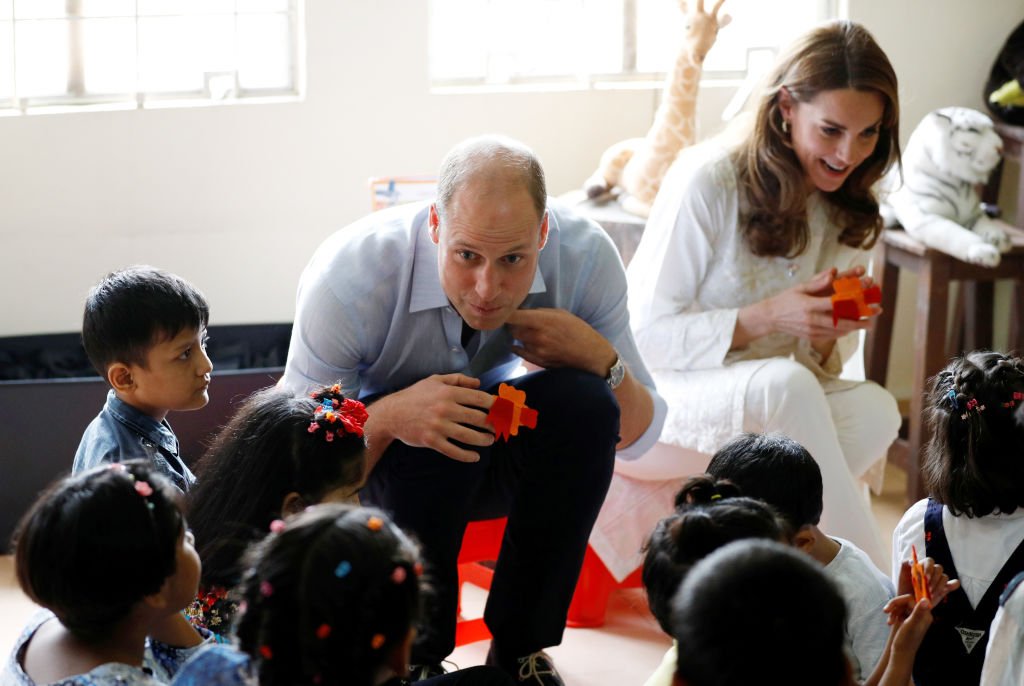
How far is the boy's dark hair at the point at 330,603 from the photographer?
1.22 meters

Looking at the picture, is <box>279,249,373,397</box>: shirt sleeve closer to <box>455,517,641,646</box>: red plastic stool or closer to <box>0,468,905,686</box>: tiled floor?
<box>455,517,641,646</box>: red plastic stool

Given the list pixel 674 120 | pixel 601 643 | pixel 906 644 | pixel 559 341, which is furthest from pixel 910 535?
pixel 674 120

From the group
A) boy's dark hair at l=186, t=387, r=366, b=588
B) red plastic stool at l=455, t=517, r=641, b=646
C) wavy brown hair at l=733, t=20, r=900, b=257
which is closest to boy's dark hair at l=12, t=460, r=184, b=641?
boy's dark hair at l=186, t=387, r=366, b=588

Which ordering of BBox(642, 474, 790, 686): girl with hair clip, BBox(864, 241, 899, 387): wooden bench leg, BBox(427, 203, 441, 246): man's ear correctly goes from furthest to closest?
BBox(864, 241, 899, 387): wooden bench leg → BBox(427, 203, 441, 246): man's ear → BBox(642, 474, 790, 686): girl with hair clip

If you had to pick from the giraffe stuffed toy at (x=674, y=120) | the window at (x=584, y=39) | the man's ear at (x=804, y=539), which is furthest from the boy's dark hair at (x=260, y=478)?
the window at (x=584, y=39)

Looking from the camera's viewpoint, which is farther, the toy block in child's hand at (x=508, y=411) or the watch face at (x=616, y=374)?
the watch face at (x=616, y=374)

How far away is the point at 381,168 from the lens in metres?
3.59

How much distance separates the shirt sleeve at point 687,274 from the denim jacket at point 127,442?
1.09m

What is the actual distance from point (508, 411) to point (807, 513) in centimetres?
49

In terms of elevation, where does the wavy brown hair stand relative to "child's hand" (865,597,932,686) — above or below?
above

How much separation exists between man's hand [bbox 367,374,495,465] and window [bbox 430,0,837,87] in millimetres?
1892

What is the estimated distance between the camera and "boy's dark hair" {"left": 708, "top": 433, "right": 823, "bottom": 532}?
6.06 ft

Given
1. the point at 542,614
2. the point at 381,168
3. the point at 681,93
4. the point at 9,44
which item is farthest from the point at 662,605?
the point at 9,44

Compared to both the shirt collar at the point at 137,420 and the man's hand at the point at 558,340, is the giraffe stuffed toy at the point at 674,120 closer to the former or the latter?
the man's hand at the point at 558,340
